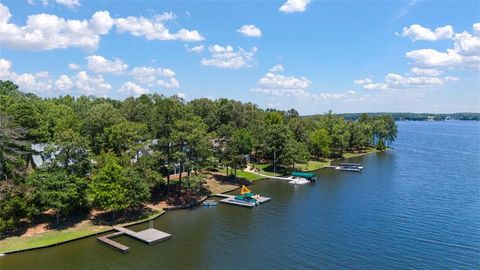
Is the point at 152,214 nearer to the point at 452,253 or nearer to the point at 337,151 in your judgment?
the point at 452,253

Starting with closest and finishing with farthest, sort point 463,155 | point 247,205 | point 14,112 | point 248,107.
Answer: point 247,205
point 14,112
point 463,155
point 248,107

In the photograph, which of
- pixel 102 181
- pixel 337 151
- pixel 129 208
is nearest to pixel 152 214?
pixel 129 208

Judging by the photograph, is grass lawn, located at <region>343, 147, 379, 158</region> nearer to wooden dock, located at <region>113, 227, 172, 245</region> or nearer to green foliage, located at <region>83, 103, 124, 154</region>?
green foliage, located at <region>83, 103, 124, 154</region>

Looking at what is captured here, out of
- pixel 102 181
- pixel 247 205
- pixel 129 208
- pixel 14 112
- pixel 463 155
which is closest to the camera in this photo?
pixel 102 181

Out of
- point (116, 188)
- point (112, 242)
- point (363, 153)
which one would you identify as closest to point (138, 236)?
point (112, 242)

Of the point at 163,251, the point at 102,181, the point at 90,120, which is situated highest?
the point at 90,120

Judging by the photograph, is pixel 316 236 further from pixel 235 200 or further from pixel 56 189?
pixel 56 189
